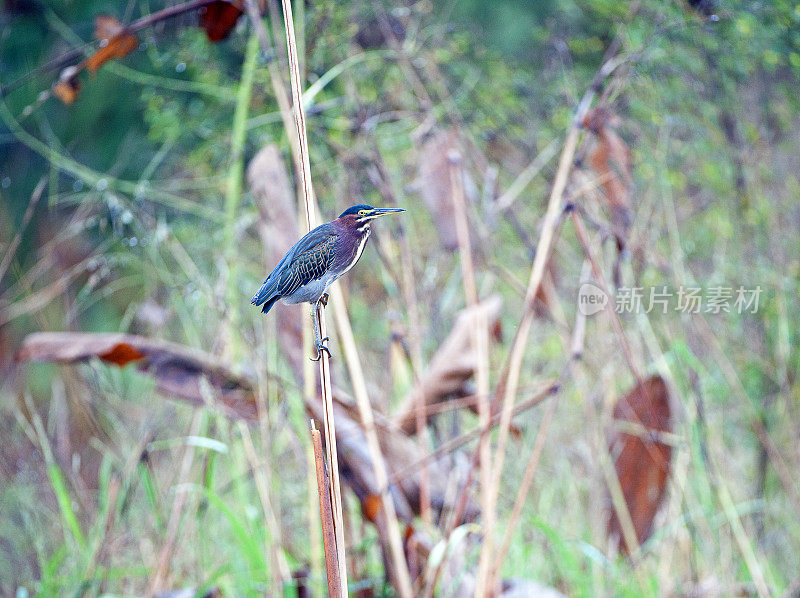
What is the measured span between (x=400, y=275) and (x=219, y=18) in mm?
752

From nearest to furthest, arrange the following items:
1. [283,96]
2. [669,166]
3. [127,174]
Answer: [283,96] < [669,166] < [127,174]

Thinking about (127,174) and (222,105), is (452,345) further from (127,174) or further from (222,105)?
(127,174)

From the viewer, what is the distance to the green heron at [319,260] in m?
0.54

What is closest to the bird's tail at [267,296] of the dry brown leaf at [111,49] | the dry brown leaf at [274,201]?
the dry brown leaf at [274,201]

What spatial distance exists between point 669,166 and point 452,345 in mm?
2190

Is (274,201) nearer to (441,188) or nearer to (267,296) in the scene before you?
(441,188)

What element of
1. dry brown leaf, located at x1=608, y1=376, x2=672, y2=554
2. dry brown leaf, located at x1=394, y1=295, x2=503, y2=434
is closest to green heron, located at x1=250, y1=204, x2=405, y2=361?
dry brown leaf, located at x1=394, y1=295, x2=503, y2=434

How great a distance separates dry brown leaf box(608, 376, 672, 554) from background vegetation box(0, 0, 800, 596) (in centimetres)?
6

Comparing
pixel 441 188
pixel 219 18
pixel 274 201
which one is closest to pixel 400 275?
pixel 441 188

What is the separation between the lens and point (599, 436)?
1652 mm

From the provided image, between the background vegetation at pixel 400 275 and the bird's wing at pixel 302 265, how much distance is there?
0.53 meters

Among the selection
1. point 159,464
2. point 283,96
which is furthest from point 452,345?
point 159,464

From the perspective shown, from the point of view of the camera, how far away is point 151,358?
121 cm

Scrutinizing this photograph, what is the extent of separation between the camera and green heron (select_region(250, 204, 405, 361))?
0.54m
